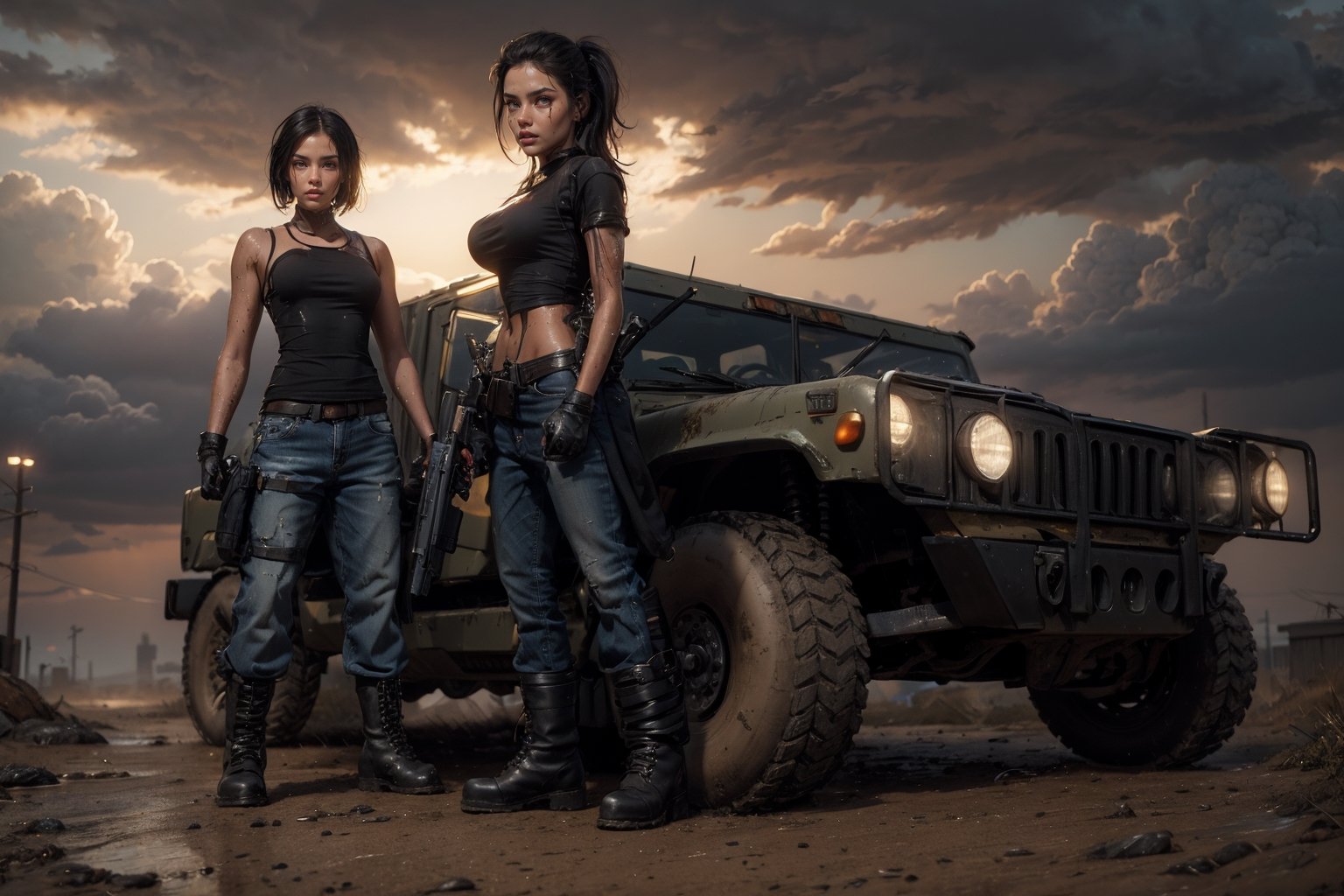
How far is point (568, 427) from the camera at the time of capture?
3.26 metres

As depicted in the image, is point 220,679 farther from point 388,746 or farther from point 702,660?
point 702,660

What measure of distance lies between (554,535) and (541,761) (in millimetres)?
641

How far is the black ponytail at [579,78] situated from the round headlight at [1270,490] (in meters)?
2.62

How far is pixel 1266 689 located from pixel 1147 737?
7.67m

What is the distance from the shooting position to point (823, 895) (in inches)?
97.2

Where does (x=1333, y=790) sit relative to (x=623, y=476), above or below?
below

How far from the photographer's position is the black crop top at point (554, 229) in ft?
11.3

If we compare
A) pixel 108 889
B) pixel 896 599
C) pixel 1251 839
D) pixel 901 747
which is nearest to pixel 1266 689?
pixel 901 747

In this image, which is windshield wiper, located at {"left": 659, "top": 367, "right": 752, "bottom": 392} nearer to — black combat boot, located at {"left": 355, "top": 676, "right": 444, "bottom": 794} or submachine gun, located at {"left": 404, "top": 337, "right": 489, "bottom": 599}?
submachine gun, located at {"left": 404, "top": 337, "right": 489, "bottom": 599}

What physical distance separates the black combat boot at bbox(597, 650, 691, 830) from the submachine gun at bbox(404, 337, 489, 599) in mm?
684

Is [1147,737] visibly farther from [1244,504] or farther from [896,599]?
[896,599]

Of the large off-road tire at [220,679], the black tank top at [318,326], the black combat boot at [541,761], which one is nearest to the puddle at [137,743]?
the large off-road tire at [220,679]

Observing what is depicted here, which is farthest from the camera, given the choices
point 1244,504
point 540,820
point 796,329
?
point 796,329

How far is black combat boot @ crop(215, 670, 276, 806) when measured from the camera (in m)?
3.97
